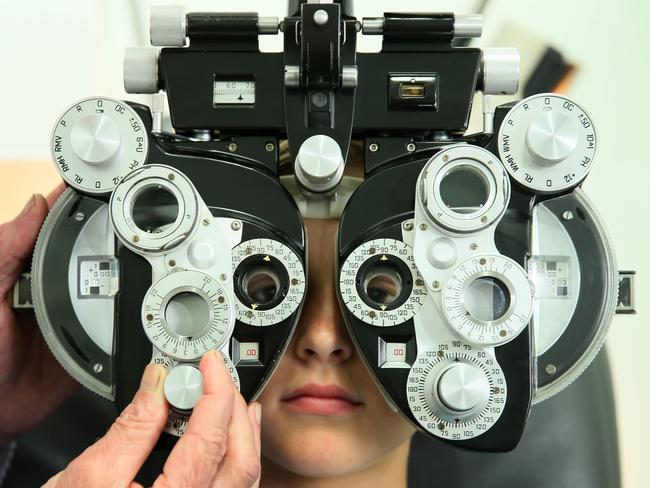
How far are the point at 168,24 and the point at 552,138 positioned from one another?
1.16 feet

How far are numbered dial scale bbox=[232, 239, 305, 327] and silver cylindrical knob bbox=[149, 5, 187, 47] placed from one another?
7.9 inches

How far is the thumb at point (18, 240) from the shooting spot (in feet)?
2.48

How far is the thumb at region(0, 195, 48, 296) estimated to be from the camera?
76 cm

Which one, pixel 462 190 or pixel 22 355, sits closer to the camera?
pixel 462 190

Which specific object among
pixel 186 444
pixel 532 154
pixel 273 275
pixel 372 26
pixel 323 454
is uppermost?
pixel 372 26

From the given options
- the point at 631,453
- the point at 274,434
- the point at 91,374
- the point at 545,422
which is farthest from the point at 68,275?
the point at 631,453

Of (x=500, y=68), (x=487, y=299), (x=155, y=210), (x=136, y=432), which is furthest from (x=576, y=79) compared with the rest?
(x=136, y=432)

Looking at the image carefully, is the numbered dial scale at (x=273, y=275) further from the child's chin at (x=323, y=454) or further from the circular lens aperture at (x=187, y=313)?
the child's chin at (x=323, y=454)

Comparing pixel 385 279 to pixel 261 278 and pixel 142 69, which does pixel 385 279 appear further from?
pixel 142 69

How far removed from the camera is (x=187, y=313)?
615mm

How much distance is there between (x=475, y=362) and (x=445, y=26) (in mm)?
301

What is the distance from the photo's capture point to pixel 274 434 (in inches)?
29.5

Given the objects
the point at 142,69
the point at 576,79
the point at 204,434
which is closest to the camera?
the point at 204,434

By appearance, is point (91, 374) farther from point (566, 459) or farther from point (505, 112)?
point (566, 459)
